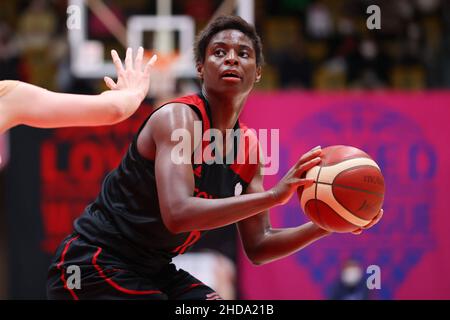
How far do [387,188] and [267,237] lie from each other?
4.52 metres

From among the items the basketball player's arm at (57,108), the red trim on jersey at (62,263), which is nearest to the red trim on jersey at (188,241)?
the red trim on jersey at (62,263)

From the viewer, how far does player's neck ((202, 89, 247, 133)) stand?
4.05 m

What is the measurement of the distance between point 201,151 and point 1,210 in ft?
20.3

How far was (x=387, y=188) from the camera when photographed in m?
8.60

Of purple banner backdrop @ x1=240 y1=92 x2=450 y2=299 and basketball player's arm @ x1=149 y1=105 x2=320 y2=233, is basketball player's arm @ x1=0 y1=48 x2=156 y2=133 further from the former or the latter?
purple banner backdrop @ x1=240 y1=92 x2=450 y2=299

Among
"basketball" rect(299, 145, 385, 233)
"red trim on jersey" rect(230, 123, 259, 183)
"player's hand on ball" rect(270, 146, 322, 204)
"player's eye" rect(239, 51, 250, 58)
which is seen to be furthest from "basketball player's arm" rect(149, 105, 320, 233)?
"player's eye" rect(239, 51, 250, 58)

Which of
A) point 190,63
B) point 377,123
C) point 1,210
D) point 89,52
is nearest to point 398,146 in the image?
point 377,123

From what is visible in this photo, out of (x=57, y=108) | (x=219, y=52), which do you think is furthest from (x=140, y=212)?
(x=219, y=52)

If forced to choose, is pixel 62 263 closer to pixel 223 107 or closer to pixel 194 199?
pixel 194 199

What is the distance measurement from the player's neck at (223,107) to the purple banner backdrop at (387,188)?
4.38 meters

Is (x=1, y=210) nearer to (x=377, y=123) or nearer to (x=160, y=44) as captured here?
(x=160, y=44)

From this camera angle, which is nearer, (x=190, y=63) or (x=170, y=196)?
(x=170, y=196)

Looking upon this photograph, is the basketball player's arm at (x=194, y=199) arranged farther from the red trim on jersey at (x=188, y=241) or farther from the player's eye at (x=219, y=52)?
the player's eye at (x=219, y=52)

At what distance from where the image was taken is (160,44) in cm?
891
